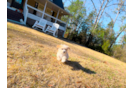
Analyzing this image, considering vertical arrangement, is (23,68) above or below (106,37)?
below

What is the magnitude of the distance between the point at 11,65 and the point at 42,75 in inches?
25.7

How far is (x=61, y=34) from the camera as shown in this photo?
12867mm

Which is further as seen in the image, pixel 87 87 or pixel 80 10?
pixel 80 10

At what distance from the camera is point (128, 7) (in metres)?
0.89

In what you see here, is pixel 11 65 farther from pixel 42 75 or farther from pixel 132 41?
pixel 132 41

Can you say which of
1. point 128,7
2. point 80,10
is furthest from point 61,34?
point 128,7

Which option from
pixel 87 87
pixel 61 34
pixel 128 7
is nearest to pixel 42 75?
pixel 87 87

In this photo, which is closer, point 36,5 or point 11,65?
point 11,65

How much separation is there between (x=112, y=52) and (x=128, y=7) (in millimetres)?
13861
